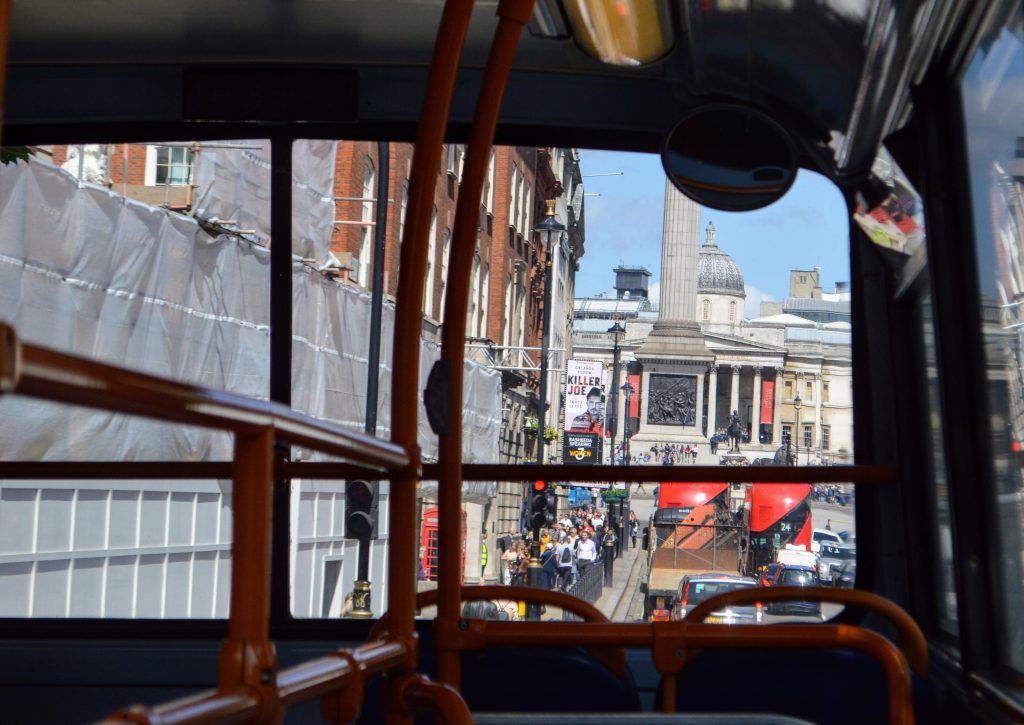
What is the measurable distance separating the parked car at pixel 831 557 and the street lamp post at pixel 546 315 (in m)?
0.76

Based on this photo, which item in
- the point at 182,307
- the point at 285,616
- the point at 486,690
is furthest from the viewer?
the point at 182,307

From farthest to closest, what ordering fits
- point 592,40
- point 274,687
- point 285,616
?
point 285,616, point 592,40, point 274,687

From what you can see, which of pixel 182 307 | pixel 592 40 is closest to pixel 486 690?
pixel 592 40

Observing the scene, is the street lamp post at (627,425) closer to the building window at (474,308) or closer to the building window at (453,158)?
the building window at (474,308)

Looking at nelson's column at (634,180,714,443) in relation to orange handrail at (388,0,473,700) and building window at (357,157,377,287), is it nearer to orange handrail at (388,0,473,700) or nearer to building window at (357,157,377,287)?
building window at (357,157,377,287)

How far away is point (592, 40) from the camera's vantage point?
287 cm

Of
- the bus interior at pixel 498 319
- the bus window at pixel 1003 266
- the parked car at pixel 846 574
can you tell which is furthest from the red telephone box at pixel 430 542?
the parked car at pixel 846 574

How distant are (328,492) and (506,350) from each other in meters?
0.58

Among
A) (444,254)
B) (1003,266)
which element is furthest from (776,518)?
(444,254)

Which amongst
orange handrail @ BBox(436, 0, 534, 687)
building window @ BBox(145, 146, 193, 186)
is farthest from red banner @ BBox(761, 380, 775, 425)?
building window @ BBox(145, 146, 193, 186)

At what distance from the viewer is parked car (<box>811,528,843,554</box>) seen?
3.27 metres

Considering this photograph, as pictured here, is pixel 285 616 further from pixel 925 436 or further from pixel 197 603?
pixel 925 436

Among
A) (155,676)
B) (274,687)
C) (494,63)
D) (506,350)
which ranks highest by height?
(494,63)

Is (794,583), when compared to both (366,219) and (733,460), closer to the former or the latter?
(733,460)
